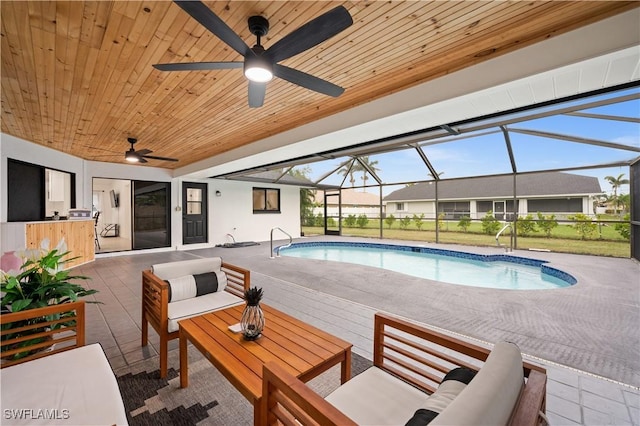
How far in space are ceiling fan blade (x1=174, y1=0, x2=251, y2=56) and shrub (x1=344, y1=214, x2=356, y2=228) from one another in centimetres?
1124

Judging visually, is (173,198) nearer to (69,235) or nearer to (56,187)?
(56,187)

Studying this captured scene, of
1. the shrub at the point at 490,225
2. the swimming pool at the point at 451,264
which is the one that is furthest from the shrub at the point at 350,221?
the shrub at the point at 490,225

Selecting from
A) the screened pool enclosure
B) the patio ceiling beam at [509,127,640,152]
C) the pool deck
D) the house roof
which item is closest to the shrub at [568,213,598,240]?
the screened pool enclosure

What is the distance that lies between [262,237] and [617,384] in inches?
402

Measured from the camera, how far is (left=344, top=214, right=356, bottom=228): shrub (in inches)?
509

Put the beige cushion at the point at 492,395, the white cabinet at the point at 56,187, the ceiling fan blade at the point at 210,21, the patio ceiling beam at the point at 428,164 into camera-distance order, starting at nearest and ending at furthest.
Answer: the beige cushion at the point at 492,395
the ceiling fan blade at the point at 210,21
the white cabinet at the point at 56,187
the patio ceiling beam at the point at 428,164

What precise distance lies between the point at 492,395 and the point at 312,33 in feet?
6.54

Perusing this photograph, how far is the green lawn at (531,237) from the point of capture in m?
8.20

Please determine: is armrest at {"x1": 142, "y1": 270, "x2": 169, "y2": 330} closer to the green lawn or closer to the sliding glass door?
the sliding glass door

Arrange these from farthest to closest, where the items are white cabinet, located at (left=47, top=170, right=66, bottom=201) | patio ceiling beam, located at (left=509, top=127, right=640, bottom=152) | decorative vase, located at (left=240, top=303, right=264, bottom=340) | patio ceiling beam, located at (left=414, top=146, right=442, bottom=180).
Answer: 1. patio ceiling beam, located at (left=414, top=146, right=442, bottom=180)
2. white cabinet, located at (left=47, top=170, right=66, bottom=201)
3. patio ceiling beam, located at (left=509, top=127, right=640, bottom=152)
4. decorative vase, located at (left=240, top=303, right=264, bottom=340)

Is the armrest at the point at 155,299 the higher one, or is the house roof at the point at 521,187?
the house roof at the point at 521,187

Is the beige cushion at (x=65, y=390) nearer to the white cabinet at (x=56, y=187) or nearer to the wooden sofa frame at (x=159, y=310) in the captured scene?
the wooden sofa frame at (x=159, y=310)

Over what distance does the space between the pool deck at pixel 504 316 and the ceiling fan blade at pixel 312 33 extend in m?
2.53

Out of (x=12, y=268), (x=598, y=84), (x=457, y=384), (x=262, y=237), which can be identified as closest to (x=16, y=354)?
(x=12, y=268)
